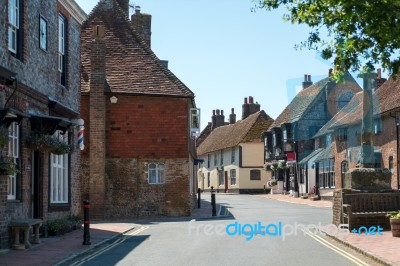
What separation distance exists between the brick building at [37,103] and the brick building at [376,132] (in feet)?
57.9

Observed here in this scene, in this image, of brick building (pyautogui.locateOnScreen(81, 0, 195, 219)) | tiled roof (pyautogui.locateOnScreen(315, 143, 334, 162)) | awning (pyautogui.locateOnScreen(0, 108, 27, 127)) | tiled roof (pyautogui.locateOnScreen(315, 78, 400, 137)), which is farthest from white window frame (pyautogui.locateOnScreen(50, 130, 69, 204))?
tiled roof (pyautogui.locateOnScreen(315, 143, 334, 162))

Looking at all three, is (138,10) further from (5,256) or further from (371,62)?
(371,62)

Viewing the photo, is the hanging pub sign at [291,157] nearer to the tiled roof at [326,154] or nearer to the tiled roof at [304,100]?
the tiled roof at [304,100]

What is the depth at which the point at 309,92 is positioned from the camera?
194 ft

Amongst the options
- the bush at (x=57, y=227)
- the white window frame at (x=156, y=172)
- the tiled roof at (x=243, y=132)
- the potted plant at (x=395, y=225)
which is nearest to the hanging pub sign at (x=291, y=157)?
the tiled roof at (x=243, y=132)

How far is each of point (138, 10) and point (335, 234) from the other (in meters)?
23.6

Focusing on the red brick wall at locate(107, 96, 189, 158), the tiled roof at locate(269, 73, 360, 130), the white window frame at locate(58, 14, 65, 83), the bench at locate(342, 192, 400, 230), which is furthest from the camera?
the tiled roof at locate(269, 73, 360, 130)

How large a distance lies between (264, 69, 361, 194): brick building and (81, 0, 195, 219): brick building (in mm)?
24980

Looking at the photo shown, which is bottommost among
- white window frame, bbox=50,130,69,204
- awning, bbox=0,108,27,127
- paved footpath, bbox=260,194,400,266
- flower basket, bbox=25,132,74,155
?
paved footpath, bbox=260,194,400,266

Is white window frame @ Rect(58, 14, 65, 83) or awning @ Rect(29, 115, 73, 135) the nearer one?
awning @ Rect(29, 115, 73, 135)

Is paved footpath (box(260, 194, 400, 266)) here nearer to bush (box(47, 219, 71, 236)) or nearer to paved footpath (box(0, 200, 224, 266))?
paved footpath (box(0, 200, 224, 266))

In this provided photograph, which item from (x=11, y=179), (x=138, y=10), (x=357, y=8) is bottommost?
(x=11, y=179)

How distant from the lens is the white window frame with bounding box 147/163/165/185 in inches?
1150

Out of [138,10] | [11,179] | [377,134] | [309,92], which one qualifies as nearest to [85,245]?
[11,179]
